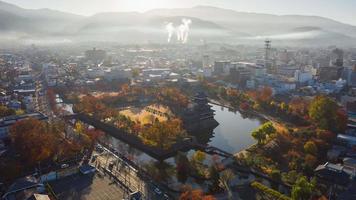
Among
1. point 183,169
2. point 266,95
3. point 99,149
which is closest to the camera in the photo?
point 183,169

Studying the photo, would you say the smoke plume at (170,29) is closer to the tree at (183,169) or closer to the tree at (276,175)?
the tree at (183,169)

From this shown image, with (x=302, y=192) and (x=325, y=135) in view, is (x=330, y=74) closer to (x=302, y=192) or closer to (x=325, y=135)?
(x=325, y=135)

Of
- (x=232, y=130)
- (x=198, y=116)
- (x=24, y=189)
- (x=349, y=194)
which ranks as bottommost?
(x=232, y=130)

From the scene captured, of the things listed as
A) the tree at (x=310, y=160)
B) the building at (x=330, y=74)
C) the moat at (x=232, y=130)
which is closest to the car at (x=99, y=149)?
the moat at (x=232, y=130)

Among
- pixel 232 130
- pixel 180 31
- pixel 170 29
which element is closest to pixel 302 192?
pixel 232 130

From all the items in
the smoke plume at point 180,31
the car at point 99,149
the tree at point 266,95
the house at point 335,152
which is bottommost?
the house at point 335,152
